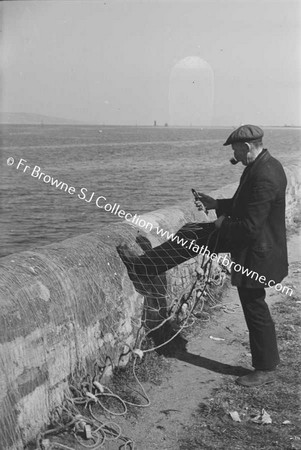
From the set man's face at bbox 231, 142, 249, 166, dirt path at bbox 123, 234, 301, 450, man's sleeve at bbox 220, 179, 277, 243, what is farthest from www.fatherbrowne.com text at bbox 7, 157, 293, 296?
man's face at bbox 231, 142, 249, 166

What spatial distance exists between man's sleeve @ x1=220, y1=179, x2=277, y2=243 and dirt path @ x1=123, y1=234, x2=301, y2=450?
117 centimetres

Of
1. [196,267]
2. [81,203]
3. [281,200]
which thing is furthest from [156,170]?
[281,200]

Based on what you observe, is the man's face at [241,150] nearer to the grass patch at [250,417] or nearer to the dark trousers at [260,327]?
the dark trousers at [260,327]

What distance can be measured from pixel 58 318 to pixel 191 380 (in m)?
1.25

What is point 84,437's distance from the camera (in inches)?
145

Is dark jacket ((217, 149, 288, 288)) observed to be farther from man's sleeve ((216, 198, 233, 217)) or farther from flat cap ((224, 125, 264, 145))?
man's sleeve ((216, 198, 233, 217))

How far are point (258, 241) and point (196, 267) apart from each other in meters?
2.07

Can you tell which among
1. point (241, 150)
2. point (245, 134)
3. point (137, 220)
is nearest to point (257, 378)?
point (241, 150)

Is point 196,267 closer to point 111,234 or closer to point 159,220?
point 159,220

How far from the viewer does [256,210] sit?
162 inches

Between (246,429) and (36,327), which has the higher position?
(36,327)

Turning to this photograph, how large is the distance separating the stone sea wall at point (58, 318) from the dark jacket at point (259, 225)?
92 cm

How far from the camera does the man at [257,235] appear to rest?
4156 millimetres

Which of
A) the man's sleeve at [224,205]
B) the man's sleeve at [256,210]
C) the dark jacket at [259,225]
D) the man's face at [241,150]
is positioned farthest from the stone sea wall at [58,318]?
the man's face at [241,150]
